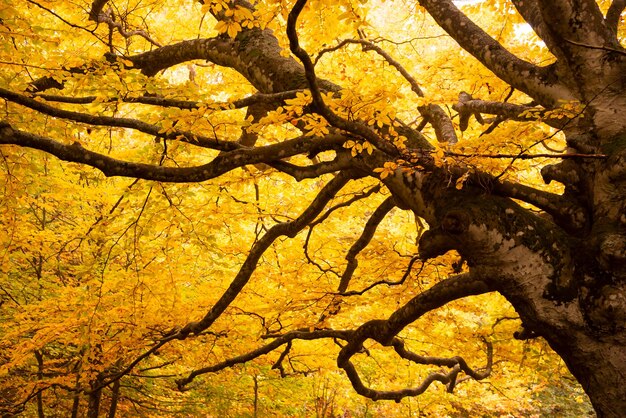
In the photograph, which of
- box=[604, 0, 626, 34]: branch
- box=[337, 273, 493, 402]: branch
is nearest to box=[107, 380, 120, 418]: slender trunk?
box=[337, 273, 493, 402]: branch

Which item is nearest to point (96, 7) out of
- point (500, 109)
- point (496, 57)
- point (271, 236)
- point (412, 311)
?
point (271, 236)

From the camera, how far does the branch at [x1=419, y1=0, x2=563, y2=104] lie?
2816 millimetres

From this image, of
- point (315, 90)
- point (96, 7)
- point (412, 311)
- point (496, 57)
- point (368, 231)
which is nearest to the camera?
point (315, 90)

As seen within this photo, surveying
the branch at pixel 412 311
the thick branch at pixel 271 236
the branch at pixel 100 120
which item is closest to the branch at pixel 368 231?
the thick branch at pixel 271 236

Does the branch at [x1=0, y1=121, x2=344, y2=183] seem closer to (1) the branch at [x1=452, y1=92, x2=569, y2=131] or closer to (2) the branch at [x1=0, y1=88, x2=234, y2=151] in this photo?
(2) the branch at [x1=0, y1=88, x2=234, y2=151]

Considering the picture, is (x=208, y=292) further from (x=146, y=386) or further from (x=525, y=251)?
(x=525, y=251)

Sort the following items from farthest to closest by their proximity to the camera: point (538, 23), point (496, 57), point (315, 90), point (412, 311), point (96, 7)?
point (96, 7), point (496, 57), point (538, 23), point (412, 311), point (315, 90)

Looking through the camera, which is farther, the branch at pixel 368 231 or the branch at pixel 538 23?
the branch at pixel 368 231

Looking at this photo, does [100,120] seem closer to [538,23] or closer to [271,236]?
[271,236]

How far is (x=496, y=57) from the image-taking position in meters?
2.94

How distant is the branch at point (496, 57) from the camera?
2.82 meters

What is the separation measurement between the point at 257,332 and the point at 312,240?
139cm

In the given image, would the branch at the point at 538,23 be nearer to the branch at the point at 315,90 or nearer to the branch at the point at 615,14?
the branch at the point at 615,14

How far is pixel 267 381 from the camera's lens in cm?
812
